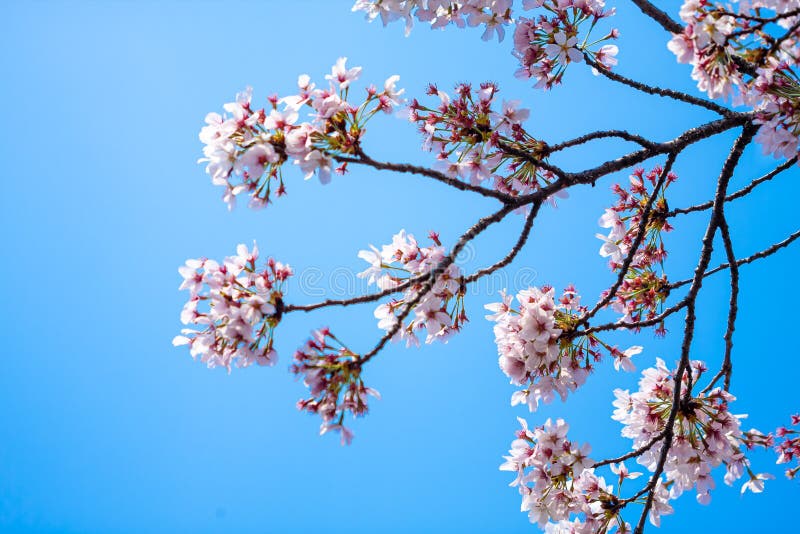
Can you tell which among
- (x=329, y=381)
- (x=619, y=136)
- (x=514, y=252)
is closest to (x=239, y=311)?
(x=329, y=381)

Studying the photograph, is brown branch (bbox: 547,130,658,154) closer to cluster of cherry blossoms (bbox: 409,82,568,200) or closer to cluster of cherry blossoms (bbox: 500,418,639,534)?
cluster of cherry blossoms (bbox: 409,82,568,200)

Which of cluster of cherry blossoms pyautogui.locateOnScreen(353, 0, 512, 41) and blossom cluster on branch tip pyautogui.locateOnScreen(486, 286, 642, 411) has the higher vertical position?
cluster of cherry blossoms pyautogui.locateOnScreen(353, 0, 512, 41)

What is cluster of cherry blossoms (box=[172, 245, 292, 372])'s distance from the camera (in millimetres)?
3227

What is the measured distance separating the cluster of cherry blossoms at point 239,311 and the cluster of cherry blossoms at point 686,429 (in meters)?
2.55

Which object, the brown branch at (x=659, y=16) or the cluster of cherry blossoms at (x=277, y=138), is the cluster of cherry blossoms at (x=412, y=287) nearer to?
the cluster of cherry blossoms at (x=277, y=138)

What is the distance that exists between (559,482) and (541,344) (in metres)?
1.00

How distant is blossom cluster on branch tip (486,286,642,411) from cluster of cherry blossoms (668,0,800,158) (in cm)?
154

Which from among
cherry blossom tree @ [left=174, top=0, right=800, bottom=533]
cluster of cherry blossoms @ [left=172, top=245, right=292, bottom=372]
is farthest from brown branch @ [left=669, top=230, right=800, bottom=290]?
cluster of cherry blossoms @ [left=172, top=245, right=292, bottom=372]

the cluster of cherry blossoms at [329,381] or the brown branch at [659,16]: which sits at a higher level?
the brown branch at [659,16]

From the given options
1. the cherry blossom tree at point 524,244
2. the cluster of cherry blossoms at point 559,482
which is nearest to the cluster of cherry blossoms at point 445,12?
the cherry blossom tree at point 524,244

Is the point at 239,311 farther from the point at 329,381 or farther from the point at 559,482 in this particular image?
the point at 559,482

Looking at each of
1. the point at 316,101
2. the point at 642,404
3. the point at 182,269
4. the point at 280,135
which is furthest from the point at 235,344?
the point at 642,404

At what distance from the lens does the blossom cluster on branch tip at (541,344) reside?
405 cm

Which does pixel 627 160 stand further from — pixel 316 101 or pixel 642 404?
pixel 316 101
